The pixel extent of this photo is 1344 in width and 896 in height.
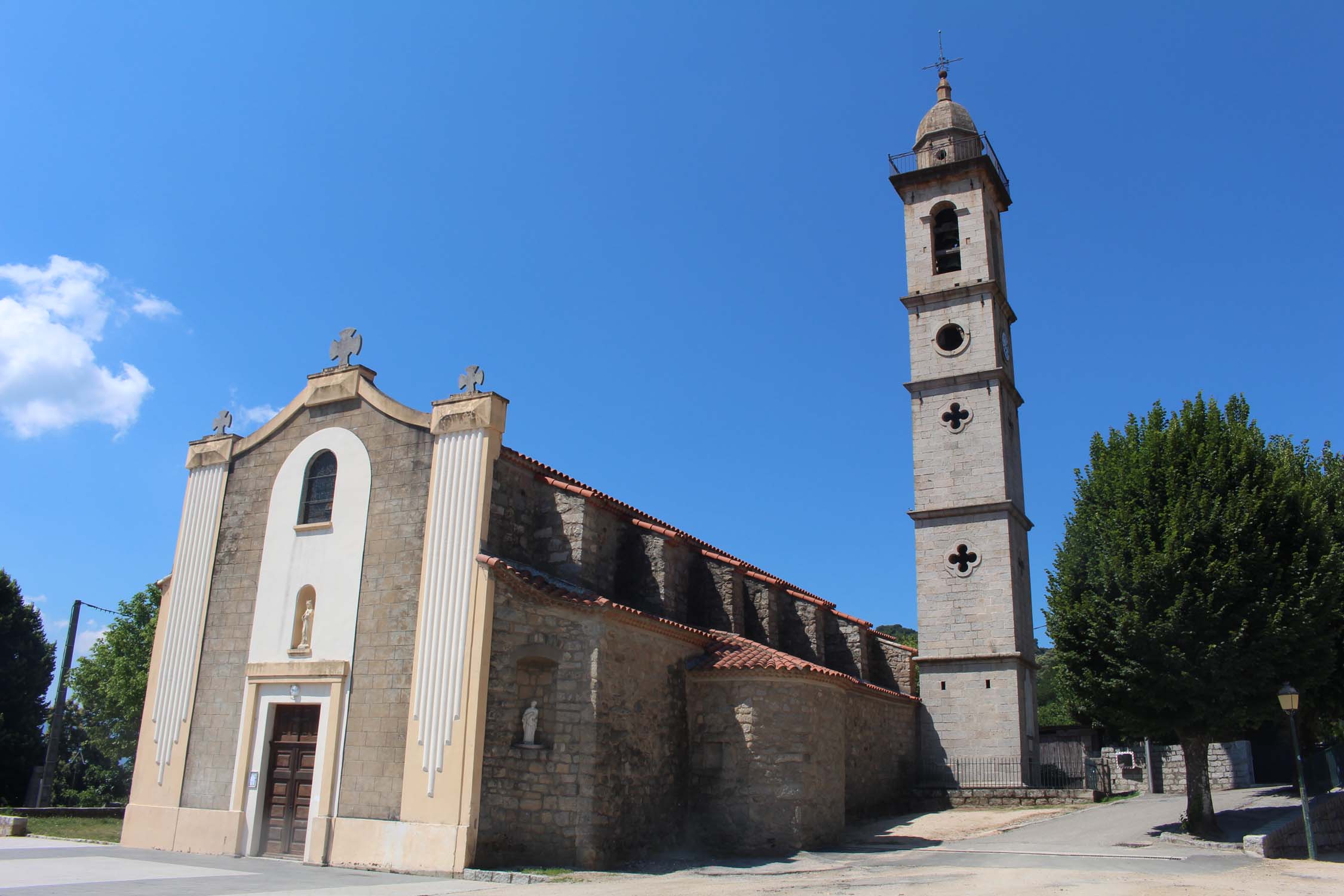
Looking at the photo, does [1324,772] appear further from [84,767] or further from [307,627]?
[84,767]

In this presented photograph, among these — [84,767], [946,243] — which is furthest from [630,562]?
[84,767]

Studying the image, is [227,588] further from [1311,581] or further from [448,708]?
[1311,581]

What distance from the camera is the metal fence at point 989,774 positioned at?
82.2 feet

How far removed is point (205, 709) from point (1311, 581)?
21.3m

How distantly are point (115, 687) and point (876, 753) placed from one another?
30.2 m

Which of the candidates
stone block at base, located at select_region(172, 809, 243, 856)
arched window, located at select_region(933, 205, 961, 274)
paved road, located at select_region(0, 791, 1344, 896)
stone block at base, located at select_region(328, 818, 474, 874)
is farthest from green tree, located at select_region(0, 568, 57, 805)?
arched window, located at select_region(933, 205, 961, 274)

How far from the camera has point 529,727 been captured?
15.2 m

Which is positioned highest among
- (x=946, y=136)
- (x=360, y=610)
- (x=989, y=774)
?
(x=946, y=136)

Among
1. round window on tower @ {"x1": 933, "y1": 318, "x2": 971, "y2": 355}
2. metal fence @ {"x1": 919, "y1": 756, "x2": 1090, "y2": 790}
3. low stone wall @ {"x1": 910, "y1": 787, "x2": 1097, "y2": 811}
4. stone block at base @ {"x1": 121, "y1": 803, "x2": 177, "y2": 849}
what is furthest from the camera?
round window on tower @ {"x1": 933, "y1": 318, "x2": 971, "y2": 355}

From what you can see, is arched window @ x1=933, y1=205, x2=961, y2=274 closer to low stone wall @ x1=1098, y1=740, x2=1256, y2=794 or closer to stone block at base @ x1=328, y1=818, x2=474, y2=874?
low stone wall @ x1=1098, y1=740, x2=1256, y2=794

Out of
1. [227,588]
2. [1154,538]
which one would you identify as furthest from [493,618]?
[1154,538]

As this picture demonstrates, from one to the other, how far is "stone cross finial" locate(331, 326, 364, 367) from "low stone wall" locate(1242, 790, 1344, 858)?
19.1 meters

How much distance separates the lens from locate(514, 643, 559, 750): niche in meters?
15.2

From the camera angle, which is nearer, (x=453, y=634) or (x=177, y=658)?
(x=453, y=634)
